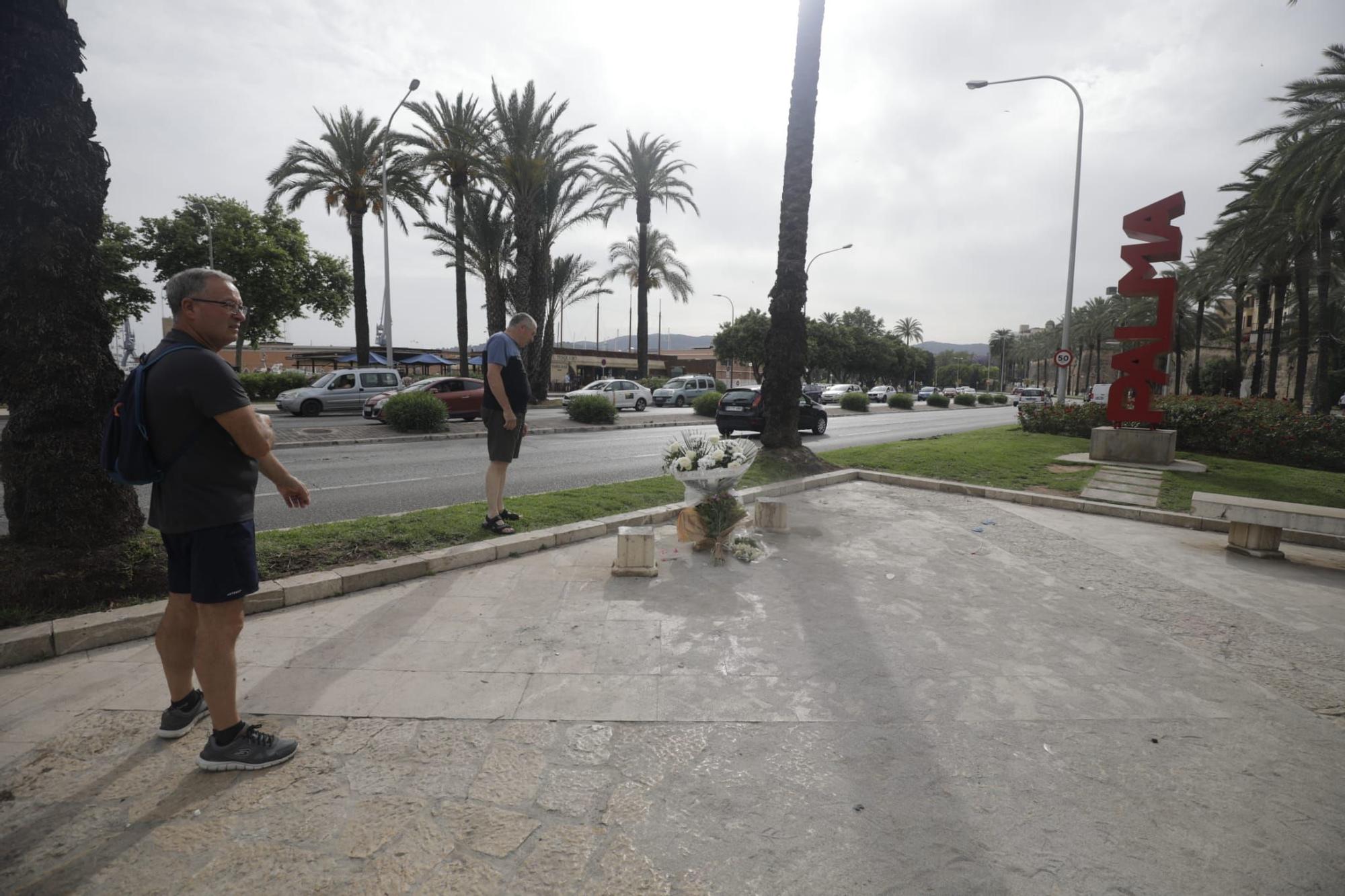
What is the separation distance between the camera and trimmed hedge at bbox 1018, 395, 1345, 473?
1387 cm

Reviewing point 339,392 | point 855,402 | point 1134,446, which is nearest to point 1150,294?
point 1134,446

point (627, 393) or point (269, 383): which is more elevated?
point (269, 383)

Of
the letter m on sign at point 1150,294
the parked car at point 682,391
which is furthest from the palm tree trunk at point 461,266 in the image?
the letter m on sign at point 1150,294

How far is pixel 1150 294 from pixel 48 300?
17030 millimetres

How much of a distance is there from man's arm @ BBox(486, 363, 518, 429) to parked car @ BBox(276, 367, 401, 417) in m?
20.0

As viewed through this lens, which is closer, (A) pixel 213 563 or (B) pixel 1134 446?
(A) pixel 213 563

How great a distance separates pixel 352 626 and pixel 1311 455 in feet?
58.6

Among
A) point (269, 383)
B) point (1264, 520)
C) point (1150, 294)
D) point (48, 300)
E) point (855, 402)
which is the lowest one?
point (1264, 520)

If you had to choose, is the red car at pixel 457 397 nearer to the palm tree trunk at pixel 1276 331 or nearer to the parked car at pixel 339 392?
the parked car at pixel 339 392

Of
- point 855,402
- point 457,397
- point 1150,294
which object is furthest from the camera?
point 855,402

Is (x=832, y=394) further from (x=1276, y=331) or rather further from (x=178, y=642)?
(x=178, y=642)

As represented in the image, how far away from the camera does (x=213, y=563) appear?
2547 millimetres

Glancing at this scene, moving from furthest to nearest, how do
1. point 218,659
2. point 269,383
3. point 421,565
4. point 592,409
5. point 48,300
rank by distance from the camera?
1. point 269,383
2. point 592,409
3. point 421,565
4. point 48,300
5. point 218,659

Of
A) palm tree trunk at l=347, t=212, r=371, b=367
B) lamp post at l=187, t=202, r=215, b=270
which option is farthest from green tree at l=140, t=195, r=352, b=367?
palm tree trunk at l=347, t=212, r=371, b=367
